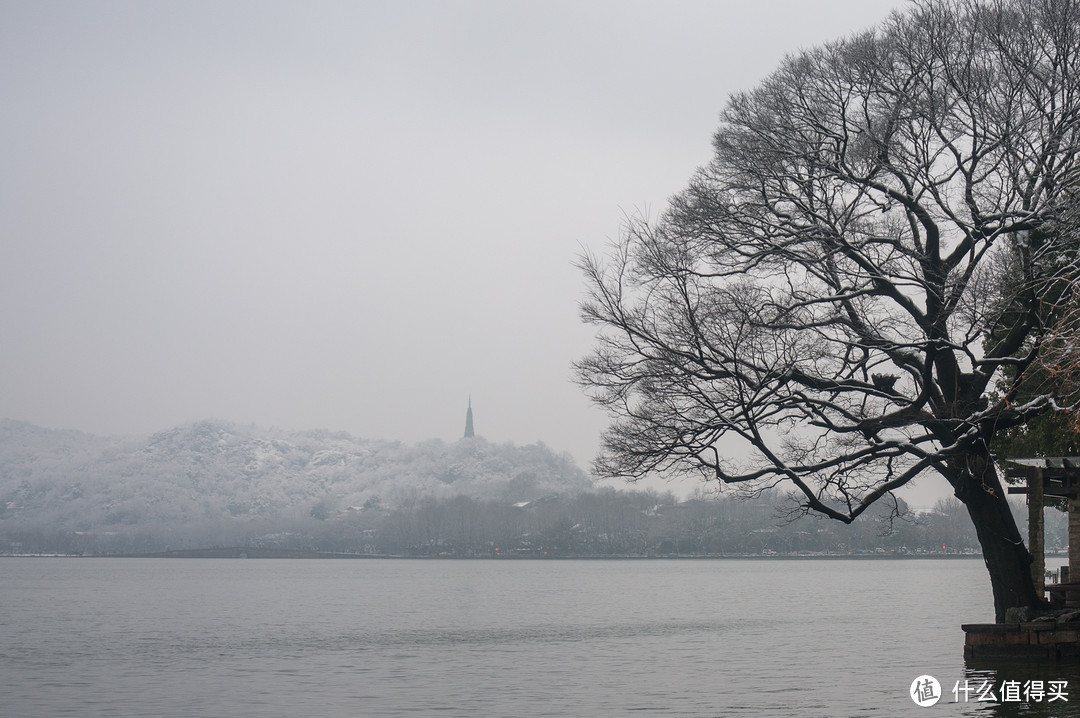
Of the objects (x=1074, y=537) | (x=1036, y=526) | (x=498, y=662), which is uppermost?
(x=1036, y=526)

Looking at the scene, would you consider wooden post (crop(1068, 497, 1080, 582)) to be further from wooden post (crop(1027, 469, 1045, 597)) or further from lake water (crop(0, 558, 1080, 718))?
wooden post (crop(1027, 469, 1045, 597))

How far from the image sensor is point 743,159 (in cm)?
2628

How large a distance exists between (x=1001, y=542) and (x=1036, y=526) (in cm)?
244

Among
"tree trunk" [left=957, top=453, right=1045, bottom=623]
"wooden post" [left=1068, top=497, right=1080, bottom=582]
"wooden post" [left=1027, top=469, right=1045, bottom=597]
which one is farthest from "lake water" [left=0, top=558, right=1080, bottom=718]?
"wooden post" [left=1068, top=497, right=1080, bottom=582]

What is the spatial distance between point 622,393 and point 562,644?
22440 mm

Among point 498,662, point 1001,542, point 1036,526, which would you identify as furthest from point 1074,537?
point 498,662

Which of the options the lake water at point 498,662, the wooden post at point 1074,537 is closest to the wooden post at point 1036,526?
the lake water at point 498,662

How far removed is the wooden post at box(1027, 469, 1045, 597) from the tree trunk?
0.70 metres

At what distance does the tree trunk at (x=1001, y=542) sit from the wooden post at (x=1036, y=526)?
2.29 feet

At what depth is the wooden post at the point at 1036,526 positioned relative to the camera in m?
28.0

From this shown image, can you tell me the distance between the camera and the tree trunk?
1050 inches

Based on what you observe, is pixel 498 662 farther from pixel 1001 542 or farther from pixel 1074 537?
pixel 1074 537

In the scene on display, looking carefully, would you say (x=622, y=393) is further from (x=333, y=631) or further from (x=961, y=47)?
(x=333, y=631)

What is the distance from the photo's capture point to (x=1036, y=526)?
28.7 meters
